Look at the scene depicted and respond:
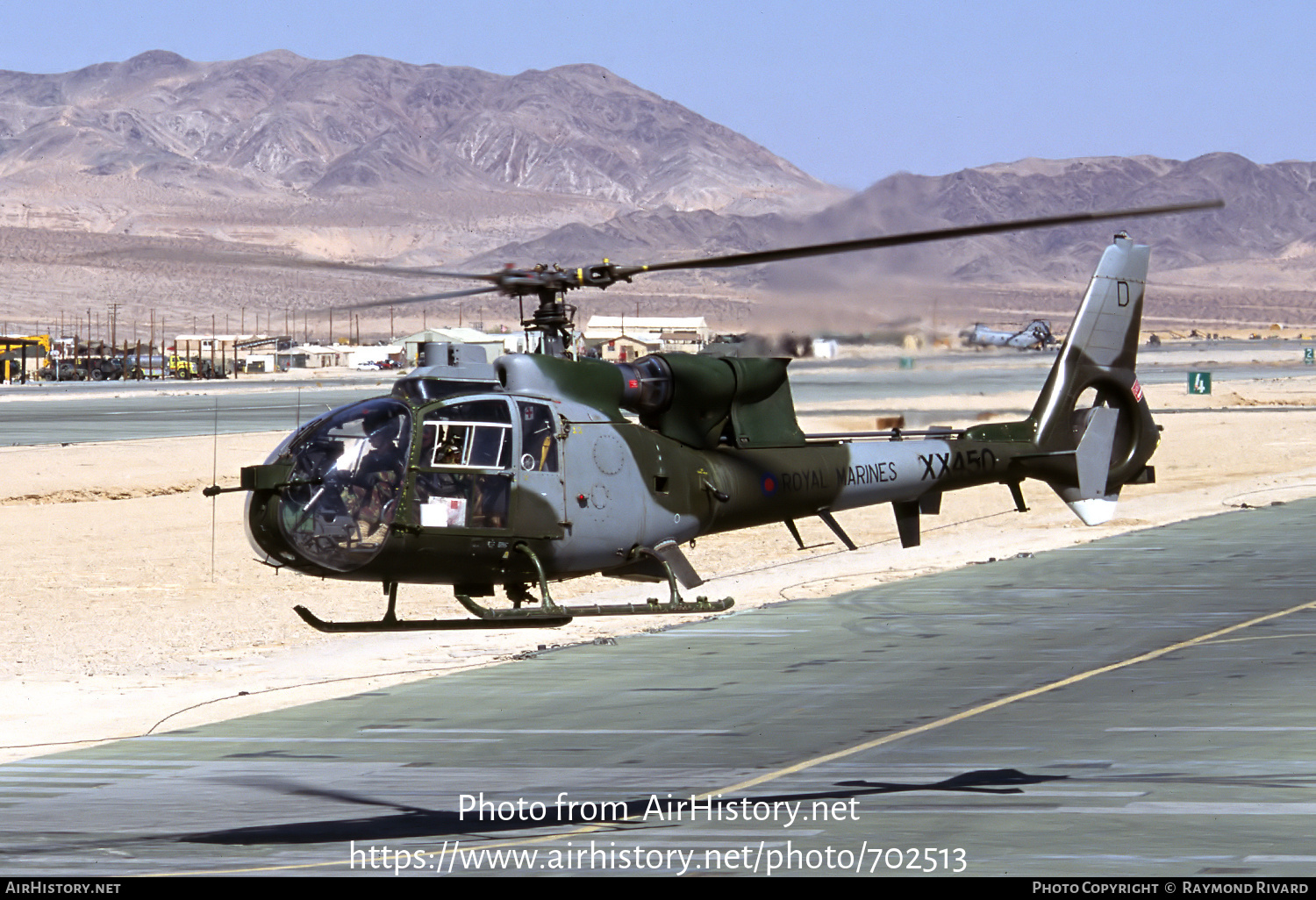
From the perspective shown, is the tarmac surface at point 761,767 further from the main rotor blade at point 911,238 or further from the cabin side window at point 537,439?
the main rotor blade at point 911,238

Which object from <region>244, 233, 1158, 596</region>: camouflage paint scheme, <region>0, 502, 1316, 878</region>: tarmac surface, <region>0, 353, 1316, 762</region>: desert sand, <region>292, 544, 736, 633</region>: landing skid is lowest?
<region>0, 502, 1316, 878</region>: tarmac surface

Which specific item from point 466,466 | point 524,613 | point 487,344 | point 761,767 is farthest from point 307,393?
point 524,613

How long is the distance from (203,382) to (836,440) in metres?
157

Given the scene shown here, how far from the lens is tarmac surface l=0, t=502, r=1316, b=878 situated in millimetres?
25812

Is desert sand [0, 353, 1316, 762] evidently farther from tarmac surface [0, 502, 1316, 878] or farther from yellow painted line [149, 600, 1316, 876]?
yellow painted line [149, 600, 1316, 876]

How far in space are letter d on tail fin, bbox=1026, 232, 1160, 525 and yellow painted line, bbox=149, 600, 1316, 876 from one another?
589cm

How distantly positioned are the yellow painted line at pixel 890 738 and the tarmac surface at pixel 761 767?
3.3 inches

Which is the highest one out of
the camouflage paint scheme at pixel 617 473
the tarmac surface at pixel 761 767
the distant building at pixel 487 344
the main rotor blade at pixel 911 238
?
the main rotor blade at pixel 911 238

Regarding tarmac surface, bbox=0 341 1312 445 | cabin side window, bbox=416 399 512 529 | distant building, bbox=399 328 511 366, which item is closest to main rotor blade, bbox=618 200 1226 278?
distant building, bbox=399 328 511 366

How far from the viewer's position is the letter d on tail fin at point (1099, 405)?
98.4 feet

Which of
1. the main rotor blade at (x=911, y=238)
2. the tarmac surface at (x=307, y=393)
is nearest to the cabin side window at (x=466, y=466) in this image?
the tarmac surface at (x=307, y=393)
